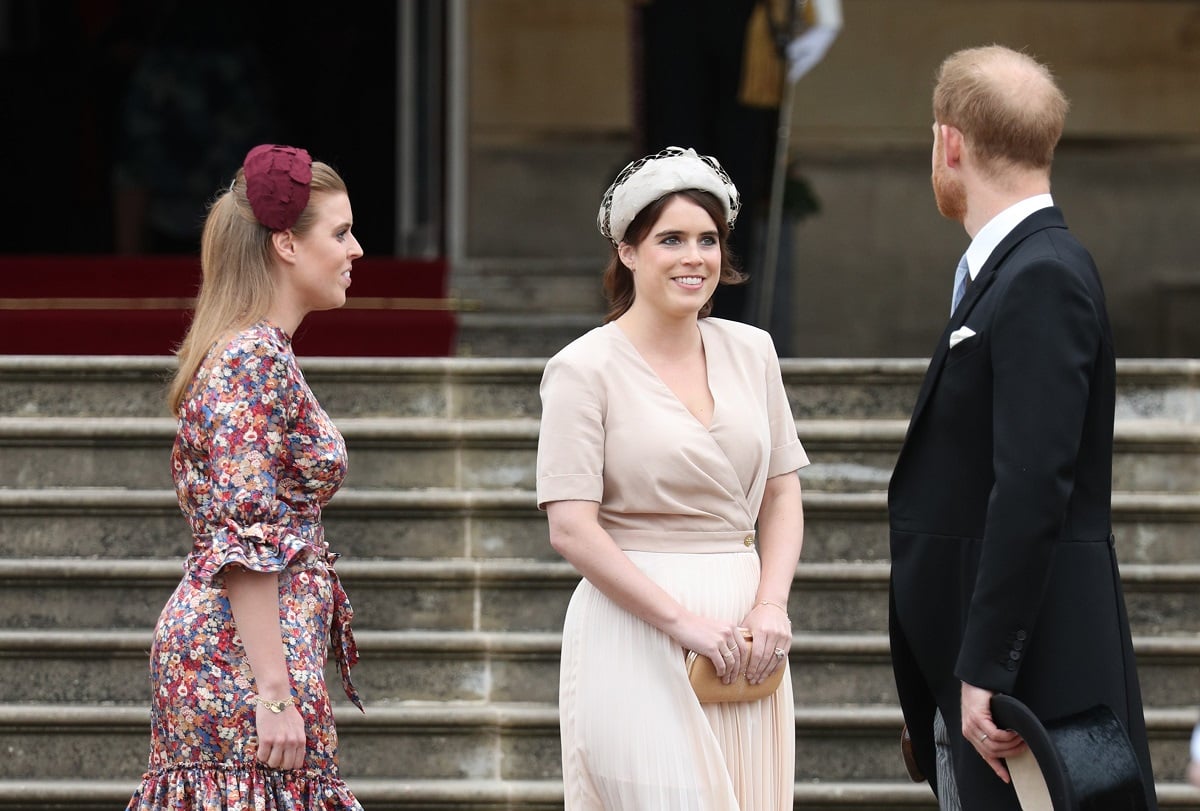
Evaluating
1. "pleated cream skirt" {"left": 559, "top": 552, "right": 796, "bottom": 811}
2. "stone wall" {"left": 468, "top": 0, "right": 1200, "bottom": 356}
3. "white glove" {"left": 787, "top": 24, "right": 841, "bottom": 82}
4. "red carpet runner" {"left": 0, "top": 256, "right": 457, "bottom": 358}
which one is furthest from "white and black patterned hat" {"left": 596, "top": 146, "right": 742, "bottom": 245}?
"stone wall" {"left": 468, "top": 0, "right": 1200, "bottom": 356}

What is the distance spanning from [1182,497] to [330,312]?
345 centimetres

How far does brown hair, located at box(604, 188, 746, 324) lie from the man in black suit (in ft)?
1.36

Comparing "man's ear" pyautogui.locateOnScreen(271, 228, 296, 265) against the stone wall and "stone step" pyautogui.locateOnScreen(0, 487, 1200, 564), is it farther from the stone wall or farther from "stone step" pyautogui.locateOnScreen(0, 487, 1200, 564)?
the stone wall

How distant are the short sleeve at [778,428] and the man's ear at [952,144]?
0.55 meters

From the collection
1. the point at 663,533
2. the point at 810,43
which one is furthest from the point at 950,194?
the point at 810,43

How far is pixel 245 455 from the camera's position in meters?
3.05

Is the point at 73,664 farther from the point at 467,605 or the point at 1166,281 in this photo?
the point at 1166,281

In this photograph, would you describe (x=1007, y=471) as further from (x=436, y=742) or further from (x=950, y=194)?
(x=436, y=742)

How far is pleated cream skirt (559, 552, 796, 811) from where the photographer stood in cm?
319

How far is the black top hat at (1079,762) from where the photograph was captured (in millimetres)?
2801

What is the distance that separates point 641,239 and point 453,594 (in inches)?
81.9

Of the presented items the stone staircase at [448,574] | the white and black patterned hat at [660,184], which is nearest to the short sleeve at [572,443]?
the white and black patterned hat at [660,184]

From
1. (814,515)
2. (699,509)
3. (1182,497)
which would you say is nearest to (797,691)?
(814,515)

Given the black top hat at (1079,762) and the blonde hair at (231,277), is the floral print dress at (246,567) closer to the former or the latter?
the blonde hair at (231,277)
